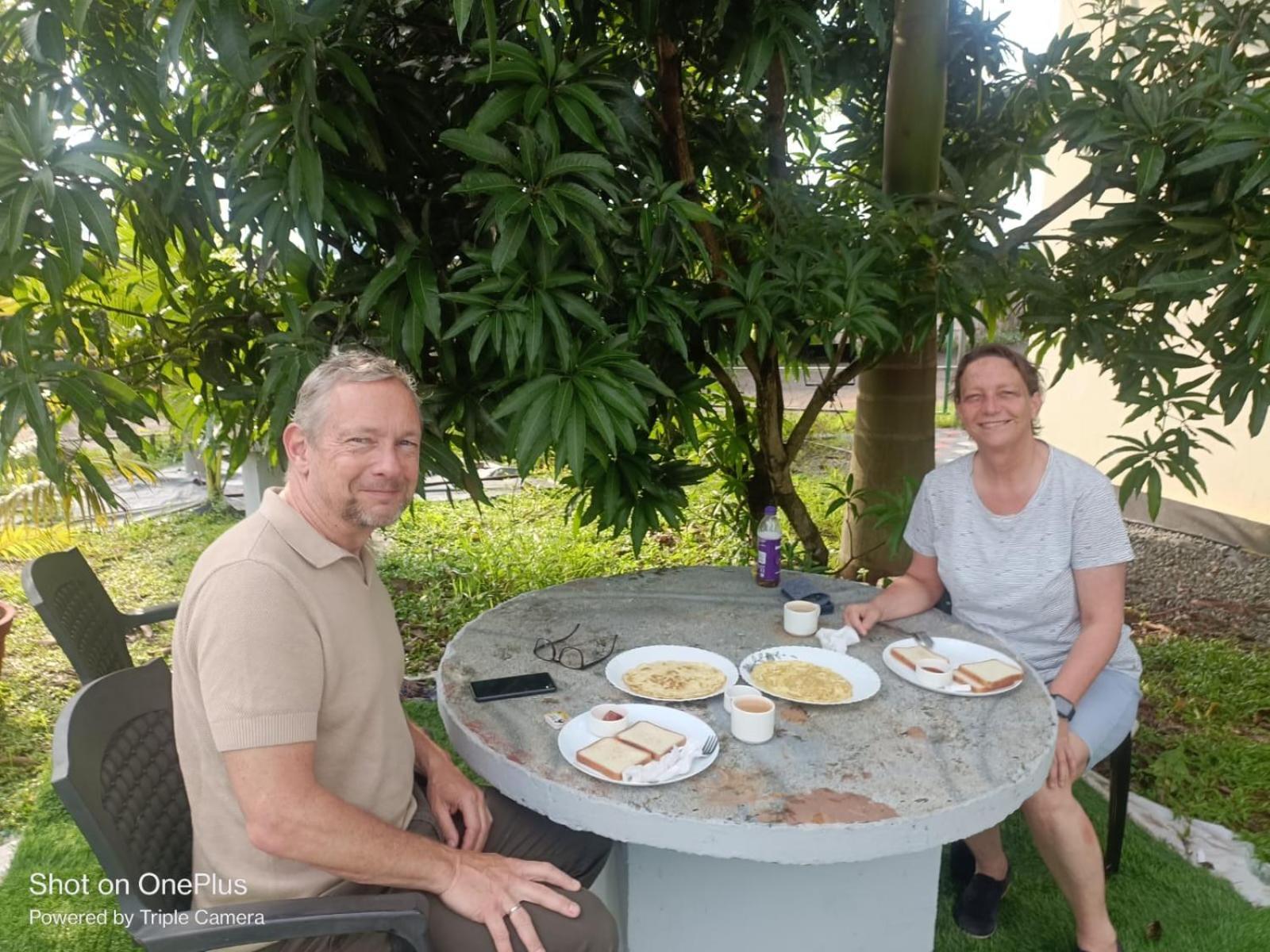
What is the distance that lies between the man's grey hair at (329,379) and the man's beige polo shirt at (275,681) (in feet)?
0.48

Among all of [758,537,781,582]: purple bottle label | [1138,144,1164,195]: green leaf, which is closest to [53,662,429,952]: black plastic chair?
[758,537,781,582]: purple bottle label

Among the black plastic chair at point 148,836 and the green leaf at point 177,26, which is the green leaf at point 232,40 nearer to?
the green leaf at point 177,26

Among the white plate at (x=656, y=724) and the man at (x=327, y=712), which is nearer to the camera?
the man at (x=327, y=712)

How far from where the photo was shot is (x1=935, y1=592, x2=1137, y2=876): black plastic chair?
233cm

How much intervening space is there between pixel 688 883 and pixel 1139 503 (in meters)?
5.37

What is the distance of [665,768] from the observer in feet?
5.15

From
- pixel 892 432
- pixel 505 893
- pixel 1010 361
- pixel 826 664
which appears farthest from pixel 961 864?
pixel 892 432

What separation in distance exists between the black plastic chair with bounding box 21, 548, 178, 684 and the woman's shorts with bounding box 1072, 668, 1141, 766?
7.30ft

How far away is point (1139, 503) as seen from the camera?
609 centimetres

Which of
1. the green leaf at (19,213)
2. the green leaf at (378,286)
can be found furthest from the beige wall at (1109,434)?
the green leaf at (19,213)

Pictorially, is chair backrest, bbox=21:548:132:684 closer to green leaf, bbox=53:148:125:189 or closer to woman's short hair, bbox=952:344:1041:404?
green leaf, bbox=53:148:125:189

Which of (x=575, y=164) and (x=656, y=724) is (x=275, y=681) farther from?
(x=575, y=164)

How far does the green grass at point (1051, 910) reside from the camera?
2252mm

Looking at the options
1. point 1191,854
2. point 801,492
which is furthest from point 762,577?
point 801,492
